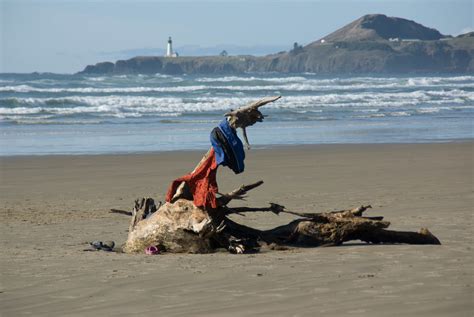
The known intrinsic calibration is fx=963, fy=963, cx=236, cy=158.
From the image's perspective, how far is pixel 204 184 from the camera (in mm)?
8609

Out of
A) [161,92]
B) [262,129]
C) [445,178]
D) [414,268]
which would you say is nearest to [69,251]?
[414,268]

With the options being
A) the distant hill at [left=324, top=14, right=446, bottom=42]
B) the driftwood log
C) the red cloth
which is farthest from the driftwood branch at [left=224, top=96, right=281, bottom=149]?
the distant hill at [left=324, top=14, right=446, bottom=42]

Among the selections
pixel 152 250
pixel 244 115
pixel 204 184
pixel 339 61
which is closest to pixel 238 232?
pixel 204 184

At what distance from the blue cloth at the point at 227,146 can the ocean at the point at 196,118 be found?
1161 centimetres

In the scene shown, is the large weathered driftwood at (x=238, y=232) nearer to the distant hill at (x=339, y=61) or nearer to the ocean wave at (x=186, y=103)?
the ocean wave at (x=186, y=103)

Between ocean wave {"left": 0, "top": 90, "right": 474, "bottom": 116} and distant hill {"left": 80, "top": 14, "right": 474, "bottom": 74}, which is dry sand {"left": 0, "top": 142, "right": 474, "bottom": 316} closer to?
ocean wave {"left": 0, "top": 90, "right": 474, "bottom": 116}

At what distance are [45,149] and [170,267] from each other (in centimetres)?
1347

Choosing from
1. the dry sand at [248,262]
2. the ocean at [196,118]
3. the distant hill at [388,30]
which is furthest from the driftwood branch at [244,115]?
the distant hill at [388,30]

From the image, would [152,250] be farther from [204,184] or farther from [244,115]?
[244,115]

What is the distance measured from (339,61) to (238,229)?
107 metres

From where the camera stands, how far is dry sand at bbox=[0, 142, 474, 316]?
254 inches

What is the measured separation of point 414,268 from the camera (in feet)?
24.5

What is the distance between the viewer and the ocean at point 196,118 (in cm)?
2270

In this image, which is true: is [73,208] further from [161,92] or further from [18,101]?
[161,92]
